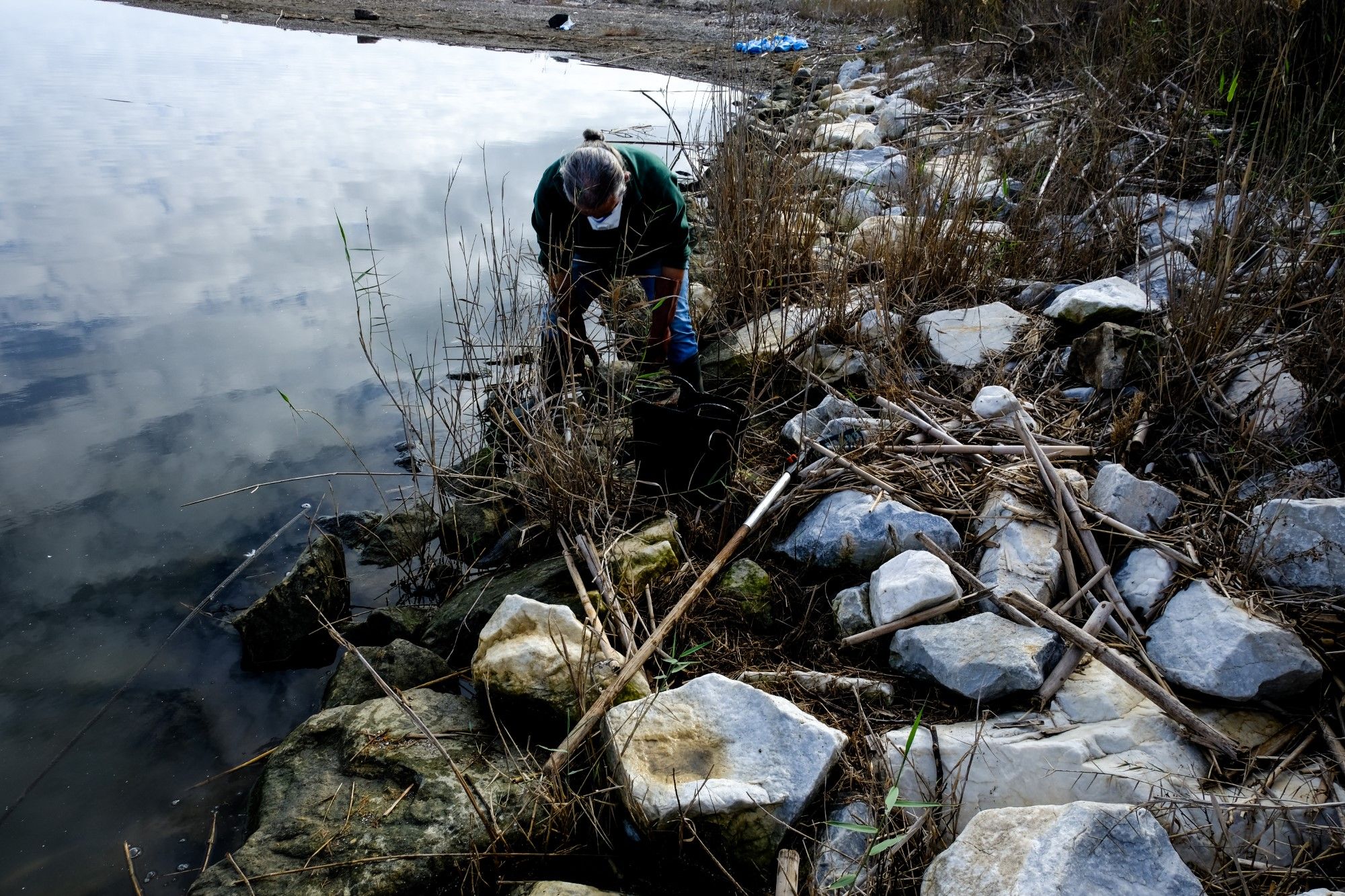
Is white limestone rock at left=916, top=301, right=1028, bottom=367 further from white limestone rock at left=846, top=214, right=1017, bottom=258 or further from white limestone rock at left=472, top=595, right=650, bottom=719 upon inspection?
white limestone rock at left=472, top=595, right=650, bottom=719

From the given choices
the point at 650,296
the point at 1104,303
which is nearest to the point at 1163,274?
the point at 1104,303

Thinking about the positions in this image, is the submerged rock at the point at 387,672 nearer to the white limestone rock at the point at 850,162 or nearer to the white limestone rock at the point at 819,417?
the white limestone rock at the point at 819,417

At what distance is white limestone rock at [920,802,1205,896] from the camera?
157 cm

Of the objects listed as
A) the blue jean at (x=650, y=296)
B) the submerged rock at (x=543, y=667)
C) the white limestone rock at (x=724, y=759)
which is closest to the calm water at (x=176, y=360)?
the submerged rock at (x=543, y=667)

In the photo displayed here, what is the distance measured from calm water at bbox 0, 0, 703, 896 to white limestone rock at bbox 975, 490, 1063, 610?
2.47 meters

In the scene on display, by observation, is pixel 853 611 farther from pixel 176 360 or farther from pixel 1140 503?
pixel 176 360

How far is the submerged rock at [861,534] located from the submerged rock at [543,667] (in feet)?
2.59

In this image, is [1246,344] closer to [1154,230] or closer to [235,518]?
[1154,230]

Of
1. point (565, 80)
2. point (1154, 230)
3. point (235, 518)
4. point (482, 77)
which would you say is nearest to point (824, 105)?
point (565, 80)

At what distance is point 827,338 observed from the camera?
4.00 metres

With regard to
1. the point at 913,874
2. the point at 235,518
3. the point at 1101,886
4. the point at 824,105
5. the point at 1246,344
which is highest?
the point at 824,105

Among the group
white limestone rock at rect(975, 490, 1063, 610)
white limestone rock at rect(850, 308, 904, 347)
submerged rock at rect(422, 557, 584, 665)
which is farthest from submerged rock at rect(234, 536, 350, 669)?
white limestone rock at rect(850, 308, 904, 347)

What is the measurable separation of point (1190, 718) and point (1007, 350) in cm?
193

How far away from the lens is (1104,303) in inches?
132
